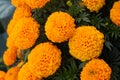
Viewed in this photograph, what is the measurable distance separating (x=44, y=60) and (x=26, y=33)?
0.44 ft

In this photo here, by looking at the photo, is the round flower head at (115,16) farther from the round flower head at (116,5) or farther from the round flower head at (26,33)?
the round flower head at (26,33)

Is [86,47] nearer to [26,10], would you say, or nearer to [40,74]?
[40,74]

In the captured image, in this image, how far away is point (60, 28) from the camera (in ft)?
3.97

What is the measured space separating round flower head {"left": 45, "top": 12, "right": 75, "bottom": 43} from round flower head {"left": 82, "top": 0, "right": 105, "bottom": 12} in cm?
10

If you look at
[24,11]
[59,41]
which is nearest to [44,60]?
[59,41]

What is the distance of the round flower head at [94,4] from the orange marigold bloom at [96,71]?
0.20 m

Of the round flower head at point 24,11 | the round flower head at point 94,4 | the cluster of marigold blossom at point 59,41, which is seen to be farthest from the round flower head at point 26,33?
the round flower head at point 94,4

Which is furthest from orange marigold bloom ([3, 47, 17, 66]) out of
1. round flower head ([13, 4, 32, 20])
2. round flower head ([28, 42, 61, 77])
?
round flower head ([28, 42, 61, 77])

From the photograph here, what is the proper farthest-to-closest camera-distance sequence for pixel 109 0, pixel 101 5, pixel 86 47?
pixel 109 0 → pixel 101 5 → pixel 86 47

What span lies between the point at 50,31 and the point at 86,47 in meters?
0.14

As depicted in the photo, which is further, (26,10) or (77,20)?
(26,10)

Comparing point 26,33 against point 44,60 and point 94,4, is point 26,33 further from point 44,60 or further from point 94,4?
point 94,4

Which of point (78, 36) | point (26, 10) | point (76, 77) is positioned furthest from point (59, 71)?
point (26, 10)

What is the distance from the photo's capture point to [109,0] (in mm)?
1410
